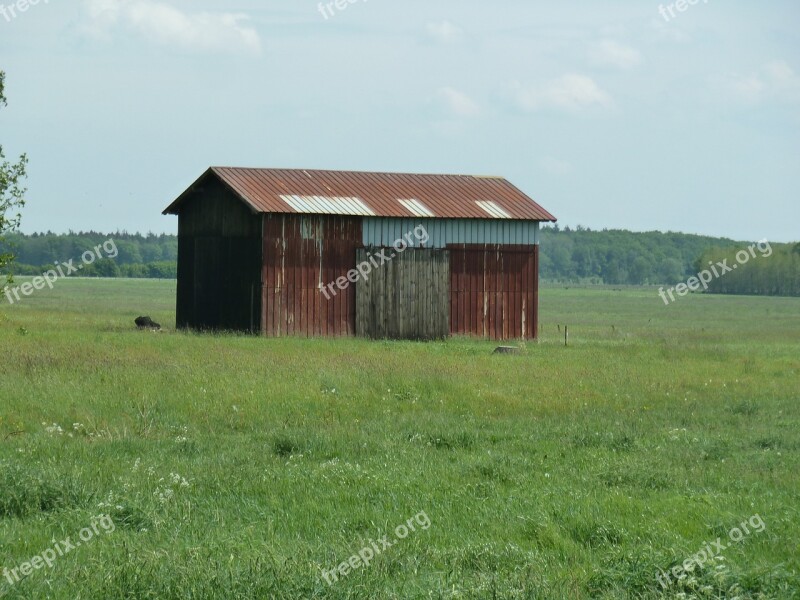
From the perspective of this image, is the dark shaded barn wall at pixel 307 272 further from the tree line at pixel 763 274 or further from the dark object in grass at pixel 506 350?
the tree line at pixel 763 274

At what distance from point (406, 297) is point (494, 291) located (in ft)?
10.6

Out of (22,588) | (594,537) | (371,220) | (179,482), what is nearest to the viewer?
(22,588)

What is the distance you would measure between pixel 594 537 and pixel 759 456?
4.90m

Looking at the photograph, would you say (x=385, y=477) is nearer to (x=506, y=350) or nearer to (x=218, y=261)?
(x=506, y=350)

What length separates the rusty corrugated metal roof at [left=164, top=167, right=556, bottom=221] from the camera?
33312 millimetres

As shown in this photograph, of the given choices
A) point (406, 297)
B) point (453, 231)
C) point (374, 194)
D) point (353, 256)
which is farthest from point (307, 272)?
point (453, 231)

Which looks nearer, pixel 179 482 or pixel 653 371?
pixel 179 482

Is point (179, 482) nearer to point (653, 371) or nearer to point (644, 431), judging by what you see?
point (644, 431)

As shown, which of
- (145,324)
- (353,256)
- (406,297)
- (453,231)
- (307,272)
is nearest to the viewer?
(307,272)

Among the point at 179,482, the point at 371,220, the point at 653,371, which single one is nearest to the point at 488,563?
the point at 179,482

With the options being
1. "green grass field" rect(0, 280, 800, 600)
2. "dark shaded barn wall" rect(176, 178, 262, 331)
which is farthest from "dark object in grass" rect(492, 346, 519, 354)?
"dark shaded barn wall" rect(176, 178, 262, 331)

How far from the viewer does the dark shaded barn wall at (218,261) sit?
3269cm

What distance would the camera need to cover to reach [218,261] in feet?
113

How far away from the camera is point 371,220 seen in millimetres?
33719
